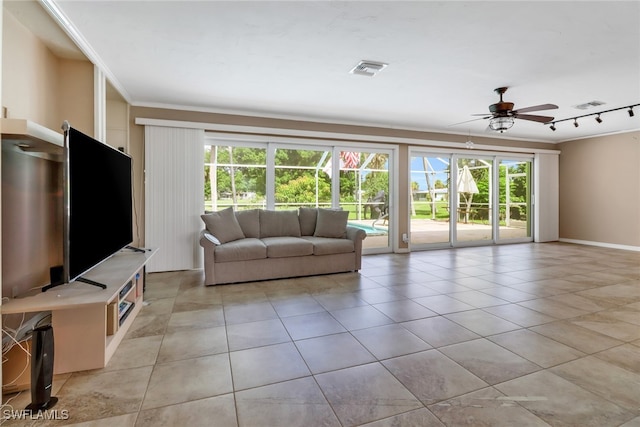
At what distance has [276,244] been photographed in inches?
165

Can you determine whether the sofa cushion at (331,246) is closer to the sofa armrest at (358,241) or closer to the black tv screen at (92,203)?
the sofa armrest at (358,241)

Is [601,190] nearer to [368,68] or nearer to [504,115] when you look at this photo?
[504,115]

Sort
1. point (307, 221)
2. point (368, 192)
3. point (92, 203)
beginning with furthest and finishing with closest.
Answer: point (368, 192) → point (307, 221) → point (92, 203)

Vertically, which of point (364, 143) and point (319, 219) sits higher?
point (364, 143)

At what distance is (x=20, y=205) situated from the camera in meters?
2.24

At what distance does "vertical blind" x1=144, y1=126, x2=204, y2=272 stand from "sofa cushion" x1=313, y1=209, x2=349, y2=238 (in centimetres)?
182

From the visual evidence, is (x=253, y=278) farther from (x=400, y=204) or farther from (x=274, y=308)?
(x=400, y=204)


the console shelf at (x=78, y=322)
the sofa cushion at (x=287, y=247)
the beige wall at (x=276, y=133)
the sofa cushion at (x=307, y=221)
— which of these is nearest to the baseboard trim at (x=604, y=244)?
the beige wall at (x=276, y=133)

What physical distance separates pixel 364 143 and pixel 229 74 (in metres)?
3.00

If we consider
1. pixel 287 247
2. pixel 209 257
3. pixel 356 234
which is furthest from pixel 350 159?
pixel 209 257

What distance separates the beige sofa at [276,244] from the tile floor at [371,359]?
0.84ft

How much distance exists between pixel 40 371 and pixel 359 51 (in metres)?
3.25

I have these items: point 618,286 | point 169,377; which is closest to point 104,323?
point 169,377

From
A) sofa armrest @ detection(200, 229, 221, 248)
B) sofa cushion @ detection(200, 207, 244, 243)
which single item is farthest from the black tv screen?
sofa cushion @ detection(200, 207, 244, 243)
